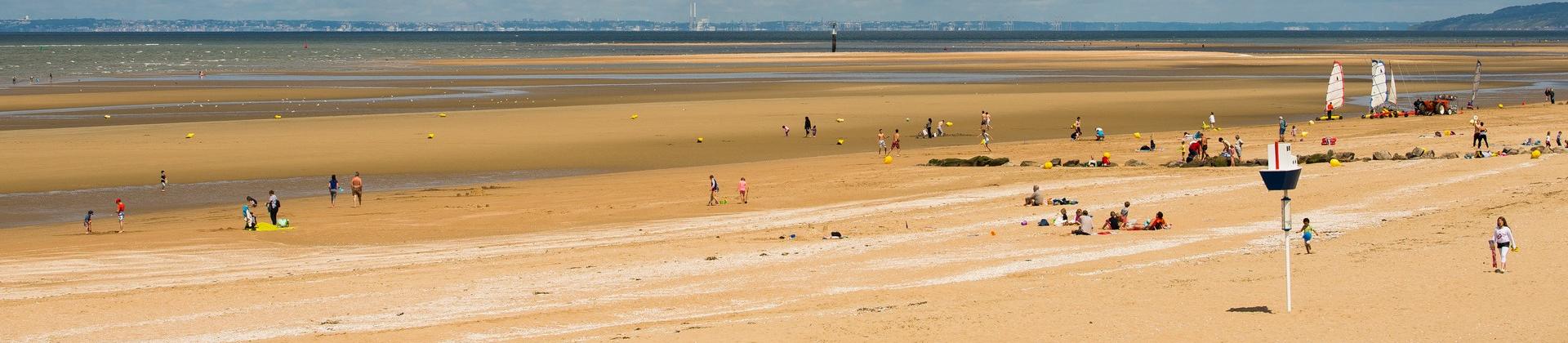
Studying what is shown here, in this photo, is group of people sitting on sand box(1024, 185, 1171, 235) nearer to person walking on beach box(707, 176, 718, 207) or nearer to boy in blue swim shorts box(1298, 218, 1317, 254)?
boy in blue swim shorts box(1298, 218, 1317, 254)

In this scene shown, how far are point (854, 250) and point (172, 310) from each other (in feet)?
28.0

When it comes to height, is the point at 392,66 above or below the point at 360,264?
above

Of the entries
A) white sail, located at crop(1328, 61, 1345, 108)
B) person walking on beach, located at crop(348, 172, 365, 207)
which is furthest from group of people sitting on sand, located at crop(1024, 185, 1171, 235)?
white sail, located at crop(1328, 61, 1345, 108)

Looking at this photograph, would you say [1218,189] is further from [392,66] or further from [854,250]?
[392,66]

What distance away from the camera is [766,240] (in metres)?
22.0

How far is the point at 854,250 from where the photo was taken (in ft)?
67.6

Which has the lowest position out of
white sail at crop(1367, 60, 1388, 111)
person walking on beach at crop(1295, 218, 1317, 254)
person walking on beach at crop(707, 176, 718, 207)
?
person walking on beach at crop(1295, 218, 1317, 254)

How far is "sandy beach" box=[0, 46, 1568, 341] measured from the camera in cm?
1566

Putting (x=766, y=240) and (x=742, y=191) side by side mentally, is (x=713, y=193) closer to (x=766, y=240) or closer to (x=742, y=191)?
(x=742, y=191)

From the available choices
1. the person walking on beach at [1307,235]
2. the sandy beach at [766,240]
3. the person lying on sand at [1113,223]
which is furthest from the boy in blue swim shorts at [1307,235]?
the person lying on sand at [1113,223]

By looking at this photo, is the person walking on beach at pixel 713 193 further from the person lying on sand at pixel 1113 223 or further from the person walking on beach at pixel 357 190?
the person lying on sand at pixel 1113 223

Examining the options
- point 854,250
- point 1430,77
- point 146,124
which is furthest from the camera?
point 1430,77

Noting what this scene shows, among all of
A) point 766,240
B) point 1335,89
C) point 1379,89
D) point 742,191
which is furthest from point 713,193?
point 1335,89

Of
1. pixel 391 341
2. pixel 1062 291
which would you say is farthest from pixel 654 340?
pixel 1062 291
